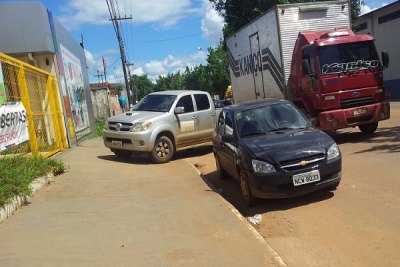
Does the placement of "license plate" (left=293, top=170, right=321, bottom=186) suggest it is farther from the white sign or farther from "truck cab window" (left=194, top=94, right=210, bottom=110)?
"truck cab window" (left=194, top=94, right=210, bottom=110)

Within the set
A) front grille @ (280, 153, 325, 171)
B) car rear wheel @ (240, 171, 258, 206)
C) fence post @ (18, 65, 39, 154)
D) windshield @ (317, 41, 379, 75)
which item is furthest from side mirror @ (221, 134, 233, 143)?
windshield @ (317, 41, 379, 75)

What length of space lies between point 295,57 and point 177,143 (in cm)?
399

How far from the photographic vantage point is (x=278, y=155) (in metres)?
6.73

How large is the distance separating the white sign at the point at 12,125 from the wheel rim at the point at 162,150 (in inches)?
153

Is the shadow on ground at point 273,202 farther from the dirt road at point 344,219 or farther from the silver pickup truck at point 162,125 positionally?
the silver pickup truck at point 162,125

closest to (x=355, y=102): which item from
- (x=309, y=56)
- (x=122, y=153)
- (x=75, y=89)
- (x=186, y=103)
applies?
(x=309, y=56)

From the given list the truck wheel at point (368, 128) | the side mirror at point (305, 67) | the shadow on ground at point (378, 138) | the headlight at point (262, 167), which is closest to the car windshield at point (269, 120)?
the headlight at point (262, 167)

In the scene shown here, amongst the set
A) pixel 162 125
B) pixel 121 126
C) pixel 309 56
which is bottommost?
pixel 162 125

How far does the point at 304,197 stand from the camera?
24.0 ft

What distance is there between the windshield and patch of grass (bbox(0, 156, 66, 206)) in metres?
6.82

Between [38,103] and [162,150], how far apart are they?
3.48 meters

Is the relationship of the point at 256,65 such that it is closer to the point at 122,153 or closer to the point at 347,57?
the point at 347,57

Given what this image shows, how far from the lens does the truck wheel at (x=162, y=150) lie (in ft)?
38.7

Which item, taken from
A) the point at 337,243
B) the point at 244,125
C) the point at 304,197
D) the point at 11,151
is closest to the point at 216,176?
the point at 244,125
